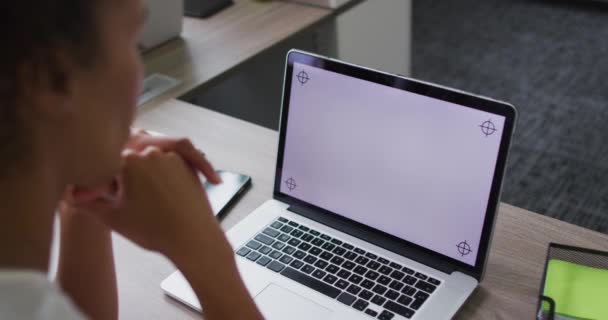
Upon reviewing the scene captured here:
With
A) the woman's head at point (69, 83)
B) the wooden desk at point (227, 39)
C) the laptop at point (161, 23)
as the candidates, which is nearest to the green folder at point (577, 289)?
the woman's head at point (69, 83)

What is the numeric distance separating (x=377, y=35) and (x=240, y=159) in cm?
103

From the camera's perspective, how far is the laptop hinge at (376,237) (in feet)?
2.98

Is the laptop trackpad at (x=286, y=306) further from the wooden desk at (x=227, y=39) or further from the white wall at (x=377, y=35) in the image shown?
the white wall at (x=377, y=35)

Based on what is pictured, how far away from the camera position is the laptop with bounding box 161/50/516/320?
2.80ft

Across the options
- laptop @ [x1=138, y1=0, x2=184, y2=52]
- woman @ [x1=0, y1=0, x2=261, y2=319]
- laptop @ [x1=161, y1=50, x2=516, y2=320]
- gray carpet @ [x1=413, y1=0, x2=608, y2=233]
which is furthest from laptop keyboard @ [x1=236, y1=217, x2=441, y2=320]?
gray carpet @ [x1=413, y1=0, x2=608, y2=233]

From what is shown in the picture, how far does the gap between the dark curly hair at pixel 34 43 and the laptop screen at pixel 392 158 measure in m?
0.50

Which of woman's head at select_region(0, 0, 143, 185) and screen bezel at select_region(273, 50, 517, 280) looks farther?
screen bezel at select_region(273, 50, 517, 280)

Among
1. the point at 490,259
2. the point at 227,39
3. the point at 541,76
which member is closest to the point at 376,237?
the point at 490,259

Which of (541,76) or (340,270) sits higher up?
(340,270)

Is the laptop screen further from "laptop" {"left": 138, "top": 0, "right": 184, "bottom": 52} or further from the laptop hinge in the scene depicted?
"laptop" {"left": 138, "top": 0, "right": 184, "bottom": 52}

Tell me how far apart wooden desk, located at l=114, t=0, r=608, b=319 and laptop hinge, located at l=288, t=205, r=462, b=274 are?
0.22 ft

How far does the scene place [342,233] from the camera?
97cm

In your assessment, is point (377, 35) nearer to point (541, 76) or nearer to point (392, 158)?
point (541, 76)

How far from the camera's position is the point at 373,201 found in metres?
0.95
